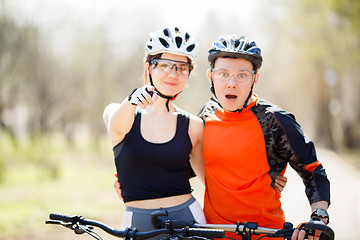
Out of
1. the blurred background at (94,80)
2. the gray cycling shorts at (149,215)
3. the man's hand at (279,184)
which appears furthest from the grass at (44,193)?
the man's hand at (279,184)

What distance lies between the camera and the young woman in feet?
11.7

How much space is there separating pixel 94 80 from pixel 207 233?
20.4 meters

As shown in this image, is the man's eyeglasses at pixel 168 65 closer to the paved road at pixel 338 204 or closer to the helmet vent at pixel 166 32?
the helmet vent at pixel 166 32

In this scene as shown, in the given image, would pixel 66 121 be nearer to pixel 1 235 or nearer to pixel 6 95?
pixel 6 95

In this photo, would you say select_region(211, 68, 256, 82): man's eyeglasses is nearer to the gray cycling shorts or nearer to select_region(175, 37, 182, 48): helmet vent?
select_region(175, 37, 182, 48): helmet vent

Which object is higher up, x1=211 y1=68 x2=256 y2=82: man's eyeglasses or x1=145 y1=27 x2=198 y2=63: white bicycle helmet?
x1=145 y1=27 x2=198 y2=63: white bicycle helmet

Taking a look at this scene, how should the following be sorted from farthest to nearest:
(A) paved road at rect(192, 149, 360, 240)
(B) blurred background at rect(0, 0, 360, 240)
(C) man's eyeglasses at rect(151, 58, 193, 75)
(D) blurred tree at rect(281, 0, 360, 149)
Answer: (D) blurred tree at rect(281, 0, 360, 149) < (B) blurred background at rect(0, 0, 360, 240) < (A) paved road at rect(192, 149, 360, 240) < (C) man's eyeglasses at rect(151, 58, 193, 75)

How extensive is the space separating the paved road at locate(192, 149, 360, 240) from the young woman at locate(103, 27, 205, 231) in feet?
16.9

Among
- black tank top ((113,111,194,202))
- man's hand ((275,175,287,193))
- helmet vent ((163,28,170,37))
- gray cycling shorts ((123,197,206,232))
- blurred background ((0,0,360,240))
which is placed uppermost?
blurred background ((0,0,360,240))

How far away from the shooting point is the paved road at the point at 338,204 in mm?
8727

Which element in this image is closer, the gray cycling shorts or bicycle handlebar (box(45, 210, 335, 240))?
bicycle handlebar (box(45, 210, 335, 240))

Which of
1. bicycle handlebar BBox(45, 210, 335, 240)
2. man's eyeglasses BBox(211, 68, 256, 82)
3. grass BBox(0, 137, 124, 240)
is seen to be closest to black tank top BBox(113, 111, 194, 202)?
bicycle handlebar BBox(45, 210, 335, 240)

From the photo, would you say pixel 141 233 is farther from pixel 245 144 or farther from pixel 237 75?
pixel 237 75

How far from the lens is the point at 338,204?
35.8ft
